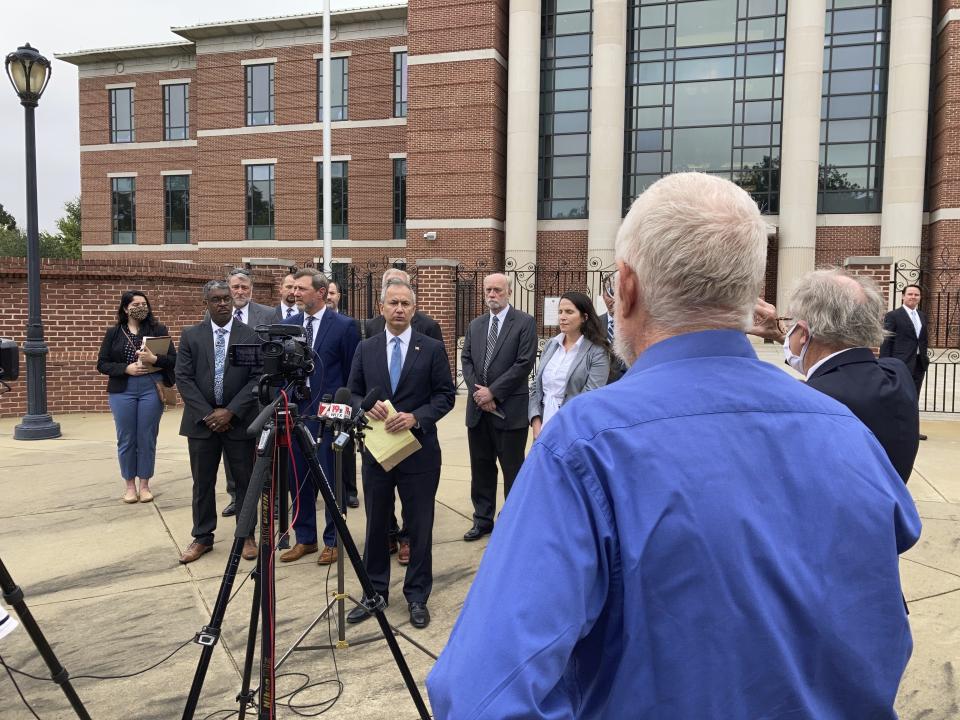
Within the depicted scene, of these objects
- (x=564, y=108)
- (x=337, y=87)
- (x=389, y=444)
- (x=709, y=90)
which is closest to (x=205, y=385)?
(x=389, y=444)

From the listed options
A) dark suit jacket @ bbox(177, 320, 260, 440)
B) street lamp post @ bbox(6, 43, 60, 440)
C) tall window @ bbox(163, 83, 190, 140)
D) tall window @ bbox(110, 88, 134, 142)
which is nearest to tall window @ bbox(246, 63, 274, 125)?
tall window @ bbox(163, 83, 190, 140)

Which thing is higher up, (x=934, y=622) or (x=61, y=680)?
(x=61, y=680)

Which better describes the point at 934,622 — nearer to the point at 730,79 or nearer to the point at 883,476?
Result: the point at 883,476

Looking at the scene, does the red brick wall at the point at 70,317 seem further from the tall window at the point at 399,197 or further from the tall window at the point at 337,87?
the tall window at the point at 337,87

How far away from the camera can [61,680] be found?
2.67m

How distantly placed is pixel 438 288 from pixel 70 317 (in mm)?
6378

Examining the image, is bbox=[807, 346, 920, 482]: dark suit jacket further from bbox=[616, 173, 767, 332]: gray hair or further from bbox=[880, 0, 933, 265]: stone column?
bbox=[880, 0, 933, 265]: stone column

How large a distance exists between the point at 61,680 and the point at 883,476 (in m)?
2.96

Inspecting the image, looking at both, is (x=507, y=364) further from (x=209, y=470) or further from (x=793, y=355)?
(x=793, y=355)

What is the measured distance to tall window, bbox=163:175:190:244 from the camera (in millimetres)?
30156

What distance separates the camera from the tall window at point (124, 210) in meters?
30.8

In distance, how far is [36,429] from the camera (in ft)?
28.8

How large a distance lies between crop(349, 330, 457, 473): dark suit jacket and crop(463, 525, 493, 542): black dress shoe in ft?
3.90

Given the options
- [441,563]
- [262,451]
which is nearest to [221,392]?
[441,563]
